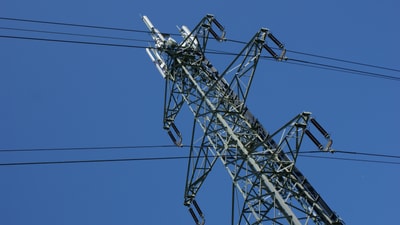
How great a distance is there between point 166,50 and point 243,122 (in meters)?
4.85

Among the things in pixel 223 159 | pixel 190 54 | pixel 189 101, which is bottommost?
pixel 223 159

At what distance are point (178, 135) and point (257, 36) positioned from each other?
5.93 meters

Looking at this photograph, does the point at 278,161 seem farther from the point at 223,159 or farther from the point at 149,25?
the point at 149,25

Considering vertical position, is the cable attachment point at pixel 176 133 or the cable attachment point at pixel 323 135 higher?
the cable attachment point at pixel 176 133

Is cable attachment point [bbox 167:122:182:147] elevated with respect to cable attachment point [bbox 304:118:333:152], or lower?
elevated

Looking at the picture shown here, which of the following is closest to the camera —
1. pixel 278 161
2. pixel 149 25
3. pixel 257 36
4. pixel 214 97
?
pixel 278 161

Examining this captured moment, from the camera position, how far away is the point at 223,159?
1714cm

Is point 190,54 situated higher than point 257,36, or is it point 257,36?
point 190,54

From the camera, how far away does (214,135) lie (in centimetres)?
1802

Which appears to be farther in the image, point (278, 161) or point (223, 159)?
point (223, 159)

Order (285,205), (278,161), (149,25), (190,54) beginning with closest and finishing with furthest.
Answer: (285,205), (278,161), (190,54), (149,25)

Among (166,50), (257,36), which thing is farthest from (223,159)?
(166,50)

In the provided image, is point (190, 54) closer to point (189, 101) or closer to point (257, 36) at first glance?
point (189, 101)

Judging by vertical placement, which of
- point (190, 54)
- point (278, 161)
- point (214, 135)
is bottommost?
point (278, 161)
